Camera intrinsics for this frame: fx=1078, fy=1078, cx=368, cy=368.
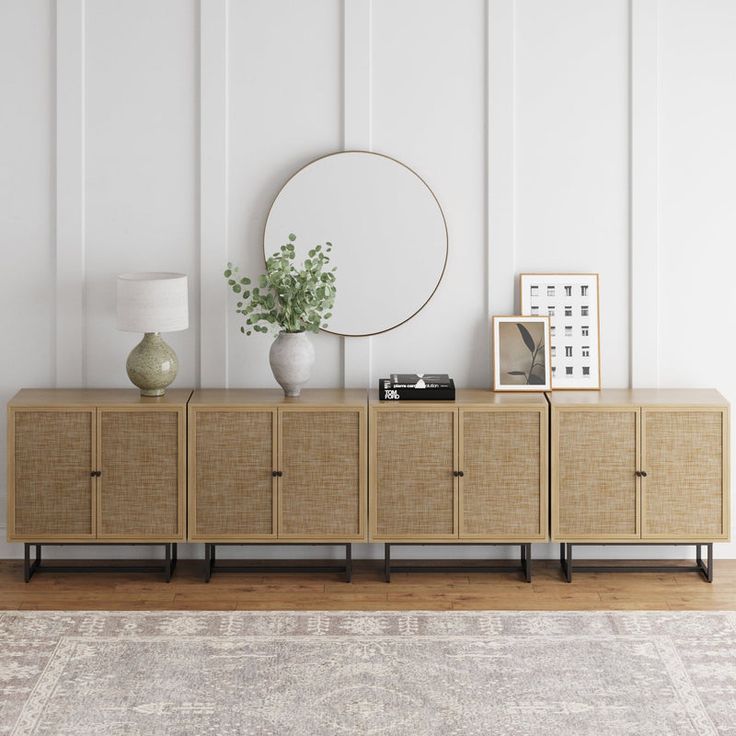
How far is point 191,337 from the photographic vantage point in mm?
4879

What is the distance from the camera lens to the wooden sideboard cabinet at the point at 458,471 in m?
4.49

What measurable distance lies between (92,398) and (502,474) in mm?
1768

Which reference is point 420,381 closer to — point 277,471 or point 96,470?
point 277,471

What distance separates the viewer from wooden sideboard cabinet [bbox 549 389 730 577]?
448 centimetres

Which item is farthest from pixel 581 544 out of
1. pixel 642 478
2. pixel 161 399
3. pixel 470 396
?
pixel 161 399

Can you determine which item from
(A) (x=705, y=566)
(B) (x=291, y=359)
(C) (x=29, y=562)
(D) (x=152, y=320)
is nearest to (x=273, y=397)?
(B) (x=291, y=359)

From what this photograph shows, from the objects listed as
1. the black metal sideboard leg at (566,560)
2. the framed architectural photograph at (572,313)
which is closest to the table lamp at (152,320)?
the framed architectural photograph at (572,313)

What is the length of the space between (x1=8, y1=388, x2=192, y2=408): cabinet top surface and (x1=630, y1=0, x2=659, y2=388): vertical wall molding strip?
2.03 metres

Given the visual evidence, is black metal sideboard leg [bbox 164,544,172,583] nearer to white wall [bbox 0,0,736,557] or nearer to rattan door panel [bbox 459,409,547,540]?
white wall [bbox 0,0,736,557]

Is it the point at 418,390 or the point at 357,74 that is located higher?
the point at 357,74

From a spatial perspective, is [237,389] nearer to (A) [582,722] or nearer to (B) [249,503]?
(B) [249,503]

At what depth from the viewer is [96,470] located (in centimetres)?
450

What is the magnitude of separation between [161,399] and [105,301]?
1.99 feet

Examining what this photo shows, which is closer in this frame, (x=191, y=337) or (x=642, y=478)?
(x=642, y=478)
